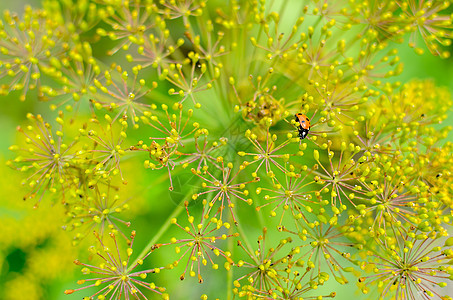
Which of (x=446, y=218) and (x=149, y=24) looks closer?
(x=446, y=218)

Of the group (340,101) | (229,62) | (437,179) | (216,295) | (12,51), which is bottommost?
(216,295)

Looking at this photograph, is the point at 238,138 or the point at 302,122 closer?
the point at 302,122

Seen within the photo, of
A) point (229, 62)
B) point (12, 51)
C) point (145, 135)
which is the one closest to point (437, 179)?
point (229, 62)

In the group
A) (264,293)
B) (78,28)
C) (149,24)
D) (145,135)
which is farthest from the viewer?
(145,135)

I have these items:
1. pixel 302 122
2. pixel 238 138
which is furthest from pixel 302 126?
pixel 238 138

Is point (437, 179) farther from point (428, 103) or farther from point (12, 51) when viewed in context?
point (12, 51)

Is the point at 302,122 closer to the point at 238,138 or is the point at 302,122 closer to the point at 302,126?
the point at 302,126

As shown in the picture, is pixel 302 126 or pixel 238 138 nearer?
pixel 302 126

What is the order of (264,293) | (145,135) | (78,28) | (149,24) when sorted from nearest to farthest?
(78,28)
(264,293)
(149,24)
(145,135)
